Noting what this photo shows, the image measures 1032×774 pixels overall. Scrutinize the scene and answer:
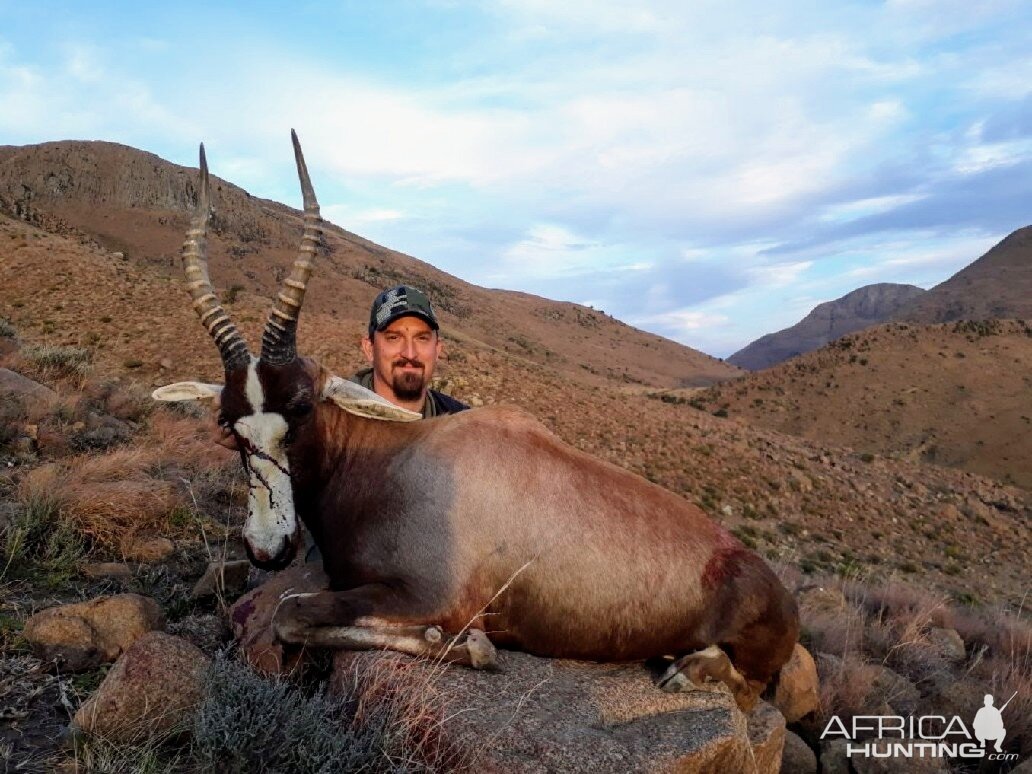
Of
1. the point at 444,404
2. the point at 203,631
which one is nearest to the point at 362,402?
the point at 203,631

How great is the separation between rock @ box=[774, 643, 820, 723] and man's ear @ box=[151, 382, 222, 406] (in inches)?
167

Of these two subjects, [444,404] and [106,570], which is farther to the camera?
[444,404]

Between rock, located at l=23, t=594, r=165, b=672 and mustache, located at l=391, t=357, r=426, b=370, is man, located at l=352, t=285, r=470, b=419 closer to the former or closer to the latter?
mustache, located at l=391, t=357, r=426, b=370

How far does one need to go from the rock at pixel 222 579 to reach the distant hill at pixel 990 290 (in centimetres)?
7863

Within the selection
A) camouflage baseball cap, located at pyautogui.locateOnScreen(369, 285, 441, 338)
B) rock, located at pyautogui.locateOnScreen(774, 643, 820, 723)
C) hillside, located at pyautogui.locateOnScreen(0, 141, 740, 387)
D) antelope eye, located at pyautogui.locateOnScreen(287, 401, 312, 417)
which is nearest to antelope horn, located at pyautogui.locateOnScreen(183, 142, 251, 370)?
antelope eye, located at pyautogui.locateOnScreen(287, 401, 312, 417)

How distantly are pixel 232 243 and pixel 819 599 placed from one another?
55322 millimetres

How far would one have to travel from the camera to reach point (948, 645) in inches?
284

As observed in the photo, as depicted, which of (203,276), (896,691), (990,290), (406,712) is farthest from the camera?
(990,290)

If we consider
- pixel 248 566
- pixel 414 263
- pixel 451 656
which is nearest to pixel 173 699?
pixel 451 656

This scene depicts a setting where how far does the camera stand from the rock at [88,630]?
365 centimetres

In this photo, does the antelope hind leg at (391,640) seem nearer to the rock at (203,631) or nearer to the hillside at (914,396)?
the rock at (203,631)

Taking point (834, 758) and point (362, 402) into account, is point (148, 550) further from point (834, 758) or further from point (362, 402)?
point (834, 758)

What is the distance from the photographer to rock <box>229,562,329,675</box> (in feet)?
12.0

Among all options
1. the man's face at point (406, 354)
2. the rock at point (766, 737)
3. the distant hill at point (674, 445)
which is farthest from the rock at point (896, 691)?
the distant hill at point (674, 445)
